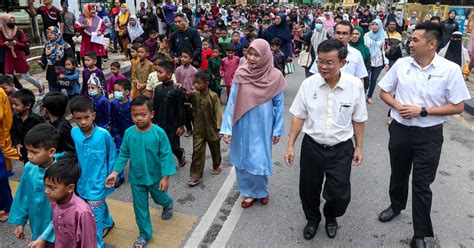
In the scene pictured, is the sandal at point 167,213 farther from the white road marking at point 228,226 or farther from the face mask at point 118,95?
the face mask at point 118,95

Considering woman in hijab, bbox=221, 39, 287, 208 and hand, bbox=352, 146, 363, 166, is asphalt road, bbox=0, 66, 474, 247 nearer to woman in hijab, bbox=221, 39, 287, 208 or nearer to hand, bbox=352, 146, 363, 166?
woman in hijab, bbox=221, 39, 287, 208

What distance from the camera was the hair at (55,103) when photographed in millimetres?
3568

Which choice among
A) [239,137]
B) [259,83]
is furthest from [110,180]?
[259,83]

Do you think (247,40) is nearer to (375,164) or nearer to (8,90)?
(375,164)

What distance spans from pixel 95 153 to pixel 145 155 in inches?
15.9

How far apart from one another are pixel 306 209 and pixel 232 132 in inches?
43.7

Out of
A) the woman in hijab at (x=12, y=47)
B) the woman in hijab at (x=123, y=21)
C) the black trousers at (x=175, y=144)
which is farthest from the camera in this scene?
the woman in hijab at (x=123, y=21)

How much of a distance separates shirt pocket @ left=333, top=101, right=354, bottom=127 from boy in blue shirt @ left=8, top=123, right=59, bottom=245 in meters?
2.16

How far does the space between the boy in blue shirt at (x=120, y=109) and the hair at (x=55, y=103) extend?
1.01 meters

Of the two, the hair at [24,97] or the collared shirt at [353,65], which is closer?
the hair at [24,97]

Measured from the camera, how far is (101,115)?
4734 millimetres

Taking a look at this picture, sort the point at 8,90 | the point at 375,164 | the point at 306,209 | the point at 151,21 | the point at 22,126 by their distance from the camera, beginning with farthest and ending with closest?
the point at 151,21, the point at 375,164, the point at 8,90, the point at 22,126, the point at 306,209

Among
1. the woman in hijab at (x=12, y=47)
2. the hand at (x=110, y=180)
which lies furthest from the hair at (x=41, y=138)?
the woman in hijab at (x=12, y=47)

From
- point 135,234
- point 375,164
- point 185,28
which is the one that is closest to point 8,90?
point 135,234
